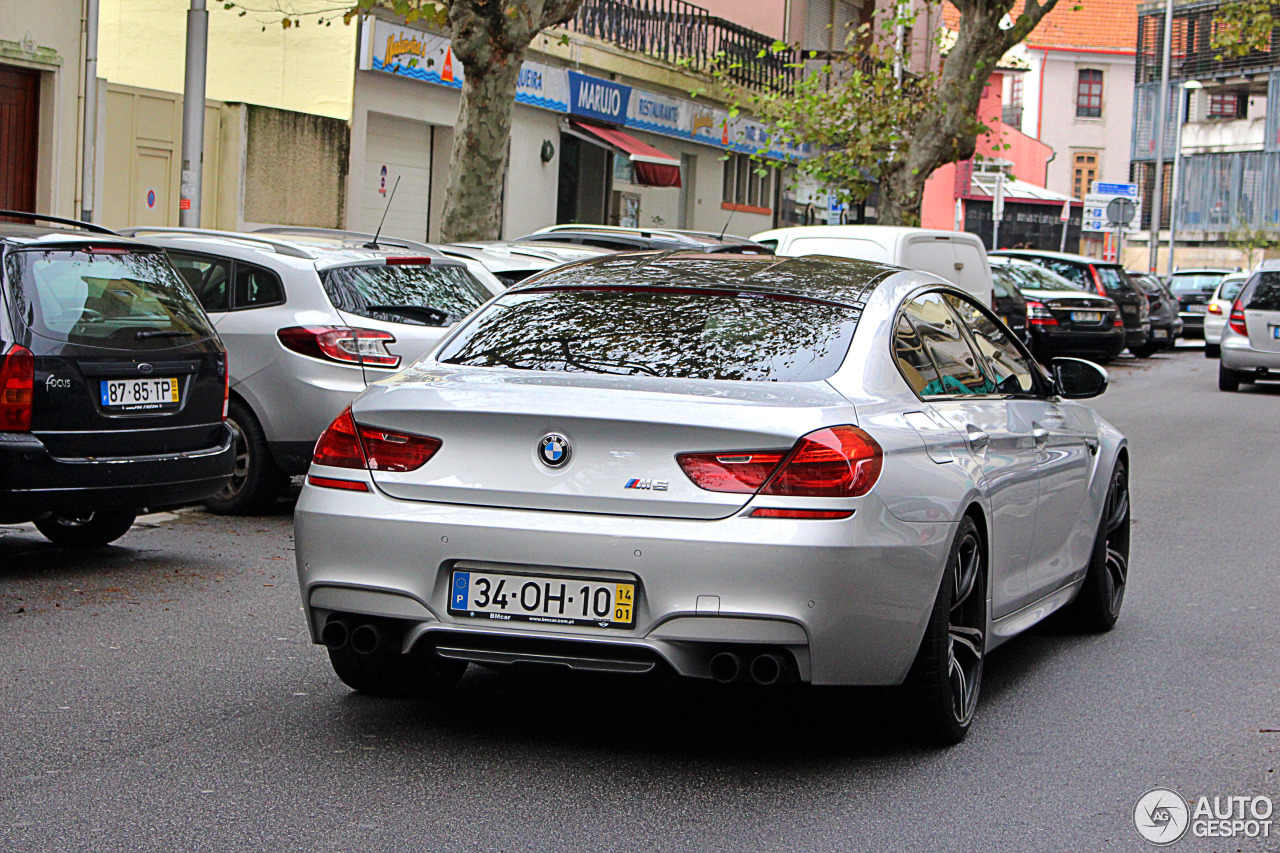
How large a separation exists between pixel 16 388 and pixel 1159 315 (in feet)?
91.0

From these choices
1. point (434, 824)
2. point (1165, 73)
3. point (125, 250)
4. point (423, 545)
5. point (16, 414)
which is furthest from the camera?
point (1165, 73)

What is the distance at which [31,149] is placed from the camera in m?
17.6

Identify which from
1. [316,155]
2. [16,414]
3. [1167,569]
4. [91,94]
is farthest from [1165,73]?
[16,414]

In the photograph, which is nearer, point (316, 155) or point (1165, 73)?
point (316, 155)

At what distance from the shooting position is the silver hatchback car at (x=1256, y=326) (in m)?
22.6

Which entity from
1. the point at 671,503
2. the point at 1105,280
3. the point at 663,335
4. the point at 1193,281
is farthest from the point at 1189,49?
the point at 671,503

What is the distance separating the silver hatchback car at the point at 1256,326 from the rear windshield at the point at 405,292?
1511cm

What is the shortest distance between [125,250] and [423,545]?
401 centimetres

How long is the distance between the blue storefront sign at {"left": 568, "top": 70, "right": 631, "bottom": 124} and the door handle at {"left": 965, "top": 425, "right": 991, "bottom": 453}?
22.6 metres

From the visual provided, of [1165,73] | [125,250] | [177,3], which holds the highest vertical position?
[1165,73]

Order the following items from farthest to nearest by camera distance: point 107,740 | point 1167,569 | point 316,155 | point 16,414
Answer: point 316,155 → point 1167,569 → point 16,414 → point 107,740

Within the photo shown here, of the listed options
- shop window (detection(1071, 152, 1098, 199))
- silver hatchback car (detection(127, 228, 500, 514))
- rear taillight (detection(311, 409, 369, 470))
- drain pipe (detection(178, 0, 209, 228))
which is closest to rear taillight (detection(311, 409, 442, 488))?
rear taillight (detection(311, 409, 369, 470))

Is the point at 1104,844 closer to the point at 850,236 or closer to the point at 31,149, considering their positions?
the point at 850,236

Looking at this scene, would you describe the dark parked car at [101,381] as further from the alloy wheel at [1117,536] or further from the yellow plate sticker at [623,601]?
the alloy wheel at [1117,536]
